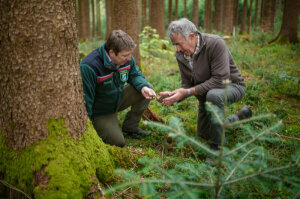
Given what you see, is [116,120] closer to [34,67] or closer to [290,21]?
[34,67]

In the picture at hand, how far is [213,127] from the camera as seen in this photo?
281 cm

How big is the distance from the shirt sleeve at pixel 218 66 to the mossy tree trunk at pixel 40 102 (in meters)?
1.94

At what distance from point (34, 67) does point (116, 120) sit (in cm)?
194

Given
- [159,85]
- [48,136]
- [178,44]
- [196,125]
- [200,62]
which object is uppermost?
[178,44]

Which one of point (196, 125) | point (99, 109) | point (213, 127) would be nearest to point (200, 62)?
point (213, 127)

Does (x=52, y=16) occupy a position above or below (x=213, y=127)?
above

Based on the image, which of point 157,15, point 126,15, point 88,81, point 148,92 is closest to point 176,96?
point 148,92

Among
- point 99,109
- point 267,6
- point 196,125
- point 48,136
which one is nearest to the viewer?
point 48,136

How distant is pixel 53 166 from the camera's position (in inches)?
64.1

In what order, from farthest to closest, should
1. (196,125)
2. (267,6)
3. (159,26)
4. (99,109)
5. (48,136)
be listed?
1. (267,6)
2. (159,26)
3. (196,125)
4. (99,109)
5. (48,136)

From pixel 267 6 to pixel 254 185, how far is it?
15.0 metres

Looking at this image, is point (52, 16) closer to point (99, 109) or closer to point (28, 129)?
point (28, 129)

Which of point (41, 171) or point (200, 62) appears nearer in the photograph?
point (41, 171)

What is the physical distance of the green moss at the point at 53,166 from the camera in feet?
5.23
